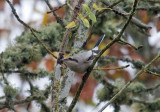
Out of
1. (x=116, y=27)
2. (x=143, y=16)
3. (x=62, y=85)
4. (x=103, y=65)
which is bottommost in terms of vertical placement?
(x=62, y=85)

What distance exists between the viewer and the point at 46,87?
367 cm

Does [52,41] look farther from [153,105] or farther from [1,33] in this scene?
[1,33]

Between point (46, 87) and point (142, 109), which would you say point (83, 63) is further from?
point (142, 109)

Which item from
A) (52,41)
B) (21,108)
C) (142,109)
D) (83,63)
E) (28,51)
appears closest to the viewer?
(83,63)

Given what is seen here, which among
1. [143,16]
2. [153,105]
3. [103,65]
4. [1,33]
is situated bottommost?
[153,105]

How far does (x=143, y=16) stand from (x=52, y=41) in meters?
2.70

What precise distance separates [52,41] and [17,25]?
10.6ft

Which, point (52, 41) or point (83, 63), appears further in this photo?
point (52, 41)

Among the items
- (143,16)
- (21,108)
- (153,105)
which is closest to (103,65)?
(153,105)

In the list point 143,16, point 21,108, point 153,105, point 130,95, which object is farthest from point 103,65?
point 21,108

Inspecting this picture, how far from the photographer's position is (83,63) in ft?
7.95

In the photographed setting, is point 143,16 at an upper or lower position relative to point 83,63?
upper

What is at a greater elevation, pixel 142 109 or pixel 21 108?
pixel 21 108

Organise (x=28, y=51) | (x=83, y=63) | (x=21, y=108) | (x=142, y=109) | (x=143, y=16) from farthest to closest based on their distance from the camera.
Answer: (x=21, y=108) < (x=143, y=16) < (x=142, y=109) < (x=28, y=51) < (x=83, y=63)
